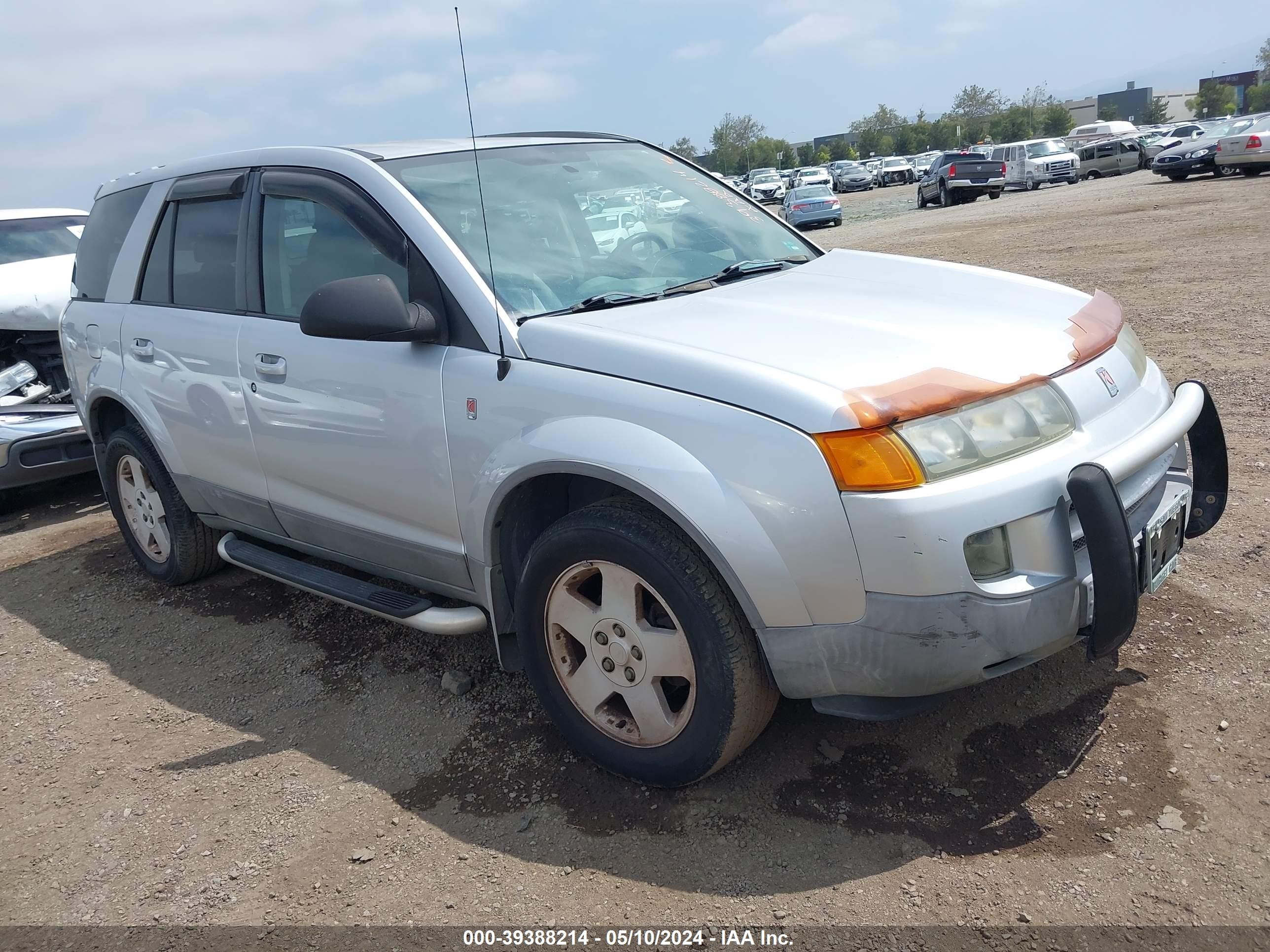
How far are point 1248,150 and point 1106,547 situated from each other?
25367mm

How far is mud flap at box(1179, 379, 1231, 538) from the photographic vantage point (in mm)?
3203

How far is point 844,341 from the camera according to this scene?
9.09ft

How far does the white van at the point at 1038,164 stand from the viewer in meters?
33.3

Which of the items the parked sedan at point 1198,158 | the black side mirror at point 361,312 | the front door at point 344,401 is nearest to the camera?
the black side mirror at point 361,312

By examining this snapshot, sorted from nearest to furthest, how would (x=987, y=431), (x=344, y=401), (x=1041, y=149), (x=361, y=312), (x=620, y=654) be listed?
(x=987, y=431) → (x=620, y=654) → (x=361, y=312) → (x=344, y=401) → (x=1041, y=149)

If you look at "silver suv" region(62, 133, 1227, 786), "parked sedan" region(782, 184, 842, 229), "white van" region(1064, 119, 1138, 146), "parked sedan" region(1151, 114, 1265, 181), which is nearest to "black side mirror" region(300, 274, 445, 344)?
"silver suv" region(62, 133, 1227, 786)

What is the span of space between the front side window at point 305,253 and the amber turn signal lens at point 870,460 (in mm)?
1655

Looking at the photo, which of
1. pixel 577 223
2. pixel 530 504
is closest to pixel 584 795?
pixel 530 504

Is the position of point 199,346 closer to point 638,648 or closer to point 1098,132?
point 638,648

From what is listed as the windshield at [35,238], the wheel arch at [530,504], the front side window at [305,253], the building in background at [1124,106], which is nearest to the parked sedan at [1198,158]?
the windshield at [35,238]

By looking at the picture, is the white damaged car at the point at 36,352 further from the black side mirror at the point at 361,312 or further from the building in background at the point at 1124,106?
the building in background at the point at 1124,106

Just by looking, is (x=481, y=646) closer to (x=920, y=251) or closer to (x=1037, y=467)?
(x=1037, y=467)

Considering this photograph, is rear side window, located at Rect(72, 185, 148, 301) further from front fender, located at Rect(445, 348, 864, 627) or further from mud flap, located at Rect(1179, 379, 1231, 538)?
mud flap, located at Rect(1179, 379, 1231, 538)

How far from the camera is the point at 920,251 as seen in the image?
16406mm
